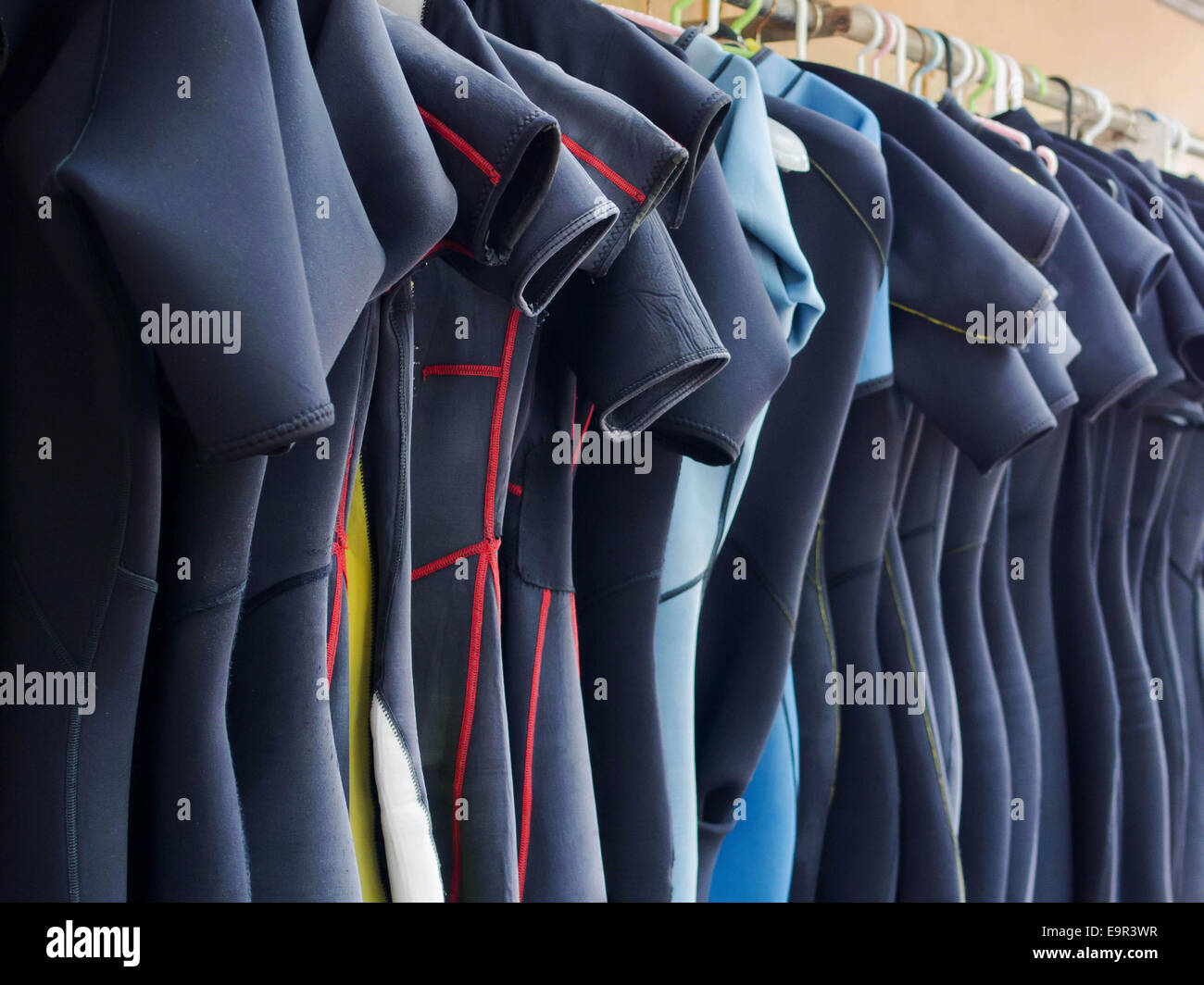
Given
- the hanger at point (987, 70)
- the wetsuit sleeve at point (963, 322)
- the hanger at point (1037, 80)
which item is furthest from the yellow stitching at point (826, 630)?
the hanger at point (1037, 80)

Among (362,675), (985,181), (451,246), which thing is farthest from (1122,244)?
(362,675)

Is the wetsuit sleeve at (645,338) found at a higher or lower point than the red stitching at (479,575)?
higher

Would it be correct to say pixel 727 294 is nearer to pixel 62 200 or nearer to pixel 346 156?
pixel 346 156

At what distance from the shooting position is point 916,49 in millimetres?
1656

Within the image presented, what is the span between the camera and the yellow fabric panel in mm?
855

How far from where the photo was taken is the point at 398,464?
0.85 meters

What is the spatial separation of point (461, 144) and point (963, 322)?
2.07 feet

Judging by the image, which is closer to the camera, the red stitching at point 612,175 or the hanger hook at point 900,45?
the red stitching at point 612,175

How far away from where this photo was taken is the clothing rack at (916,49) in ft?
4.93

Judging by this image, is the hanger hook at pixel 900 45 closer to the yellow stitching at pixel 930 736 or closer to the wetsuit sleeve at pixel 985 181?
the wetsuit sleeve at pixel 985 181

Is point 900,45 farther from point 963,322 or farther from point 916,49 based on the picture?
point 963,322

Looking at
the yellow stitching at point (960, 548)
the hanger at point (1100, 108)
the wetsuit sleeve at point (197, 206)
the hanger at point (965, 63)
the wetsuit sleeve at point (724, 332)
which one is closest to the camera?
the wetsuit sleeve at point (197, 206)

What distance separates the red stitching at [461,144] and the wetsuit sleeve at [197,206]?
0.16m

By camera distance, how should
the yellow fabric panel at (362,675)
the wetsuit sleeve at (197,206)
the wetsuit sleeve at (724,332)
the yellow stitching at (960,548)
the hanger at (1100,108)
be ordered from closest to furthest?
the wetsuit sleeve at (197,206) < the yellow fabric panel at (362,675) < the wetsuit sleeve at (724,332) < the yellow stitching at (960,548) < the hanger at (1100,108)
